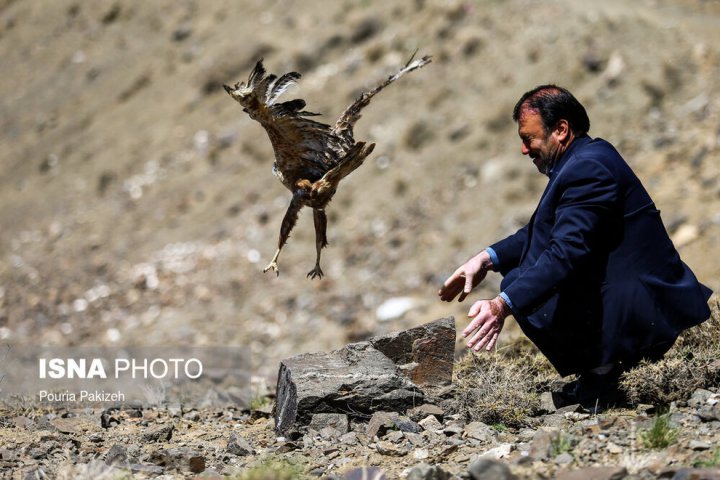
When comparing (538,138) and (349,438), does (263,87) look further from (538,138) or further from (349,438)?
(349,438)

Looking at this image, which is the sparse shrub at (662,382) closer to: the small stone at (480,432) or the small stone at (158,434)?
the small stone at (480,432)

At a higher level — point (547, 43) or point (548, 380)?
point (547, 43)

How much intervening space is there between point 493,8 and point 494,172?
4.62 metres

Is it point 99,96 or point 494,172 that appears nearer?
point 494,172

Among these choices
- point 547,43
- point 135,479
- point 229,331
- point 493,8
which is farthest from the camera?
point 493,8

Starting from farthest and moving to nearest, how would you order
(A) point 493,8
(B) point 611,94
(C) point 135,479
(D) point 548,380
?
(A) point 493,8, (B) point 611,94, (D) point 548,380, (C) point 135,479

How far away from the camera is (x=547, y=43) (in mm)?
16875

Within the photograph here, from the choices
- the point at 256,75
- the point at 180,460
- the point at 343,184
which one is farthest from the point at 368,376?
the point at 343,184

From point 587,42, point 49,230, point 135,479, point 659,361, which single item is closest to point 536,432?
point 659,361

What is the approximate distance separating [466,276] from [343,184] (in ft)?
39.4

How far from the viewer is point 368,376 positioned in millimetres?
4738

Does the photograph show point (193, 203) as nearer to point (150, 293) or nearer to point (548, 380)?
point (150, 293)

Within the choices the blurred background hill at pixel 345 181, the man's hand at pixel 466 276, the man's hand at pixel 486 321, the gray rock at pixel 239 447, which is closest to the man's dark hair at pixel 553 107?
the man's hand at pixel 466 276

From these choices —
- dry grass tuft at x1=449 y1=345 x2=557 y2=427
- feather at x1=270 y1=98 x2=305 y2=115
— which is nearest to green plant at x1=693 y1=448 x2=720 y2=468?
dry grass tuft at x1=449 y1=345 x2=557 y2=427
